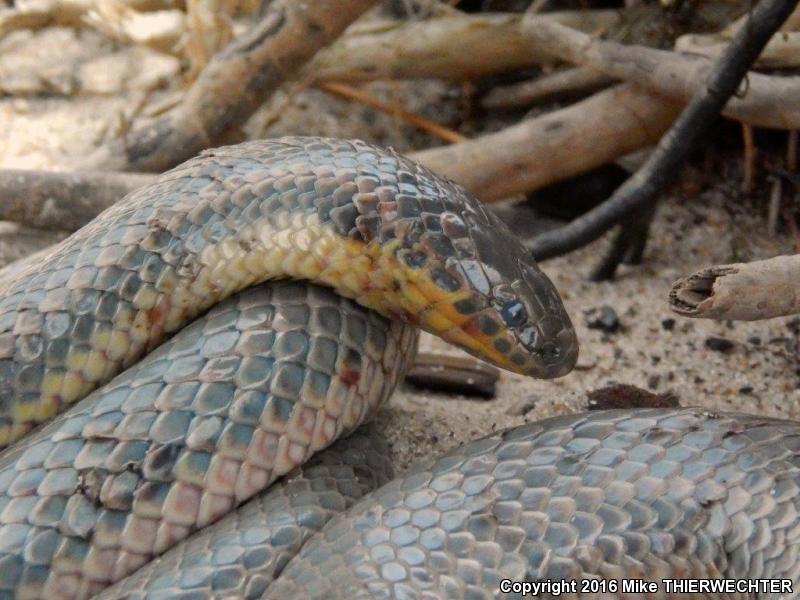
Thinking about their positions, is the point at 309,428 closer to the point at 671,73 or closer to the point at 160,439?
the point at 160,439

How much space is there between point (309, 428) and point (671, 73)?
2.15 meters

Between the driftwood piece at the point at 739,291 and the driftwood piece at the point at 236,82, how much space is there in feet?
7.23

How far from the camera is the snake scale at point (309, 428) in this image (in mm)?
2000

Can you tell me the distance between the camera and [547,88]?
182 inches

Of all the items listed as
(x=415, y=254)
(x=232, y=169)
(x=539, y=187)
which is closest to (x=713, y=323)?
(x=539, y=187)

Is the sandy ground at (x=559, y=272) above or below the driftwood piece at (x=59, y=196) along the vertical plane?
below

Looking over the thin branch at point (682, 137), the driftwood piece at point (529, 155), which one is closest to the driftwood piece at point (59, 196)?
the driftwood piece at point (529, 155)

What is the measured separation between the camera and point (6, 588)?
200cm

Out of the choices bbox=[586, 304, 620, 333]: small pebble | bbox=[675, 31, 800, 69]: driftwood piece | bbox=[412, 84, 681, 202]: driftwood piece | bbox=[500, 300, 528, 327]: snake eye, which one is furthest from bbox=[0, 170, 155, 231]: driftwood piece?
bbox=[675, 31, 800, 69]: driftwood piece

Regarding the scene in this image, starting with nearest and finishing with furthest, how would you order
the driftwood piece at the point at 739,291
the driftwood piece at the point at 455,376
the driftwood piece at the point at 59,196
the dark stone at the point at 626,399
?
the driftwood piece at the point at 739,291 → the dark stone at the point at 626,399 → the driftwood piece at the point at 455,376 → the driftwood piece at the point at 59,196

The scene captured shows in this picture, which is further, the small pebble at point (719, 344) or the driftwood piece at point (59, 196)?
the driftwood piece at point (59, 196)

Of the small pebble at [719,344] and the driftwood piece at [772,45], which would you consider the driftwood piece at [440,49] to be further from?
the small pebble at [719,344]

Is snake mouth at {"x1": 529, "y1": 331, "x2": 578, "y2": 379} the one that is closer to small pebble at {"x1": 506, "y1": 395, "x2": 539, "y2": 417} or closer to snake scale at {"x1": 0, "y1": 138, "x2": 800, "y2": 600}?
snake scale at {"x1": 0, "y1": 138, "x2": 800, "y2": 600}

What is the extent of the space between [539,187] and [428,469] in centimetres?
226
